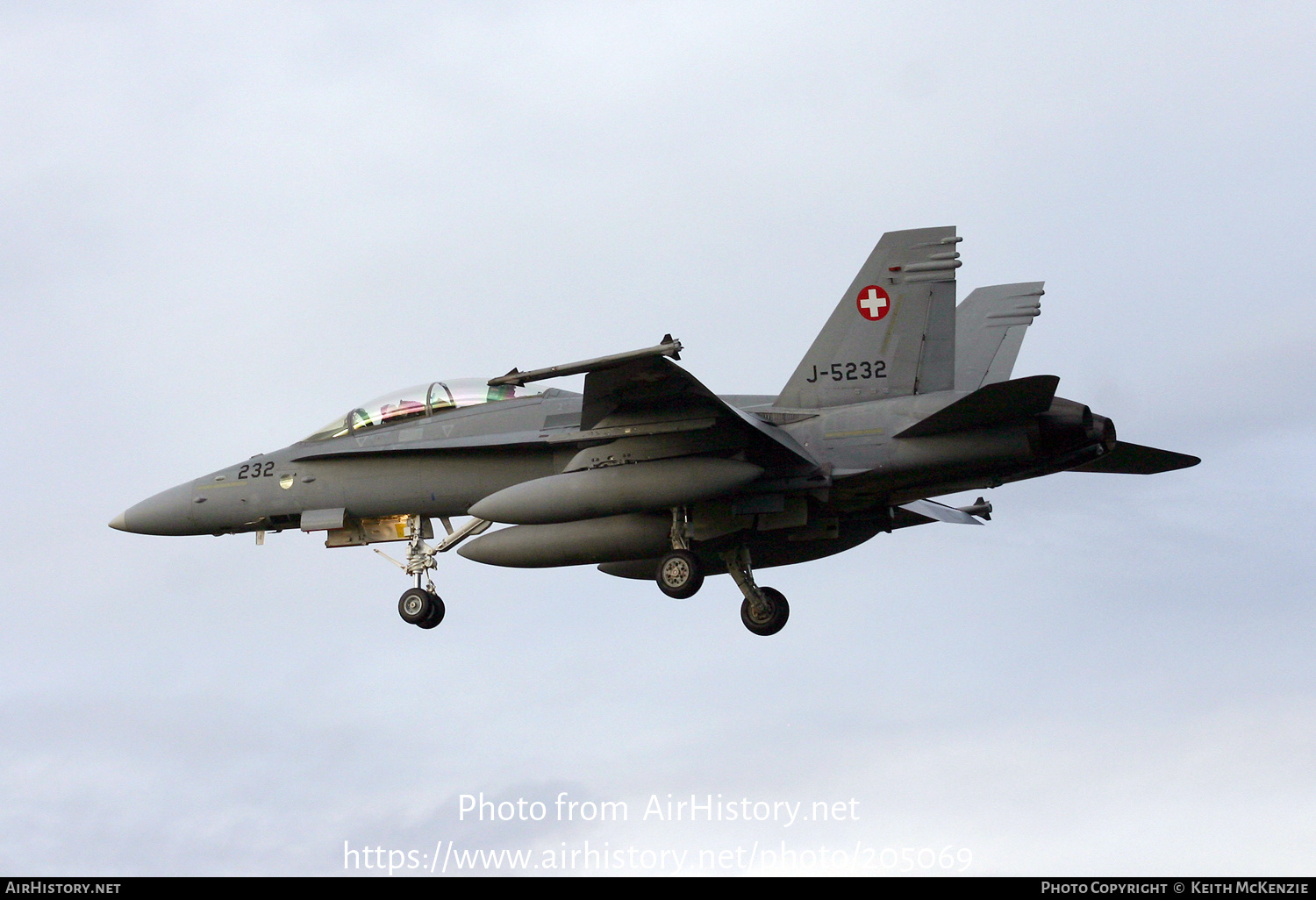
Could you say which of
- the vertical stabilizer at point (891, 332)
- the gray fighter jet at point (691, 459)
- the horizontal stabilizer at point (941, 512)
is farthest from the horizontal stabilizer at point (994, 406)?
the horizontal stabilizer at point (941, 512)

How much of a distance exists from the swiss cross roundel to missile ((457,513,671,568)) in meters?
3.53

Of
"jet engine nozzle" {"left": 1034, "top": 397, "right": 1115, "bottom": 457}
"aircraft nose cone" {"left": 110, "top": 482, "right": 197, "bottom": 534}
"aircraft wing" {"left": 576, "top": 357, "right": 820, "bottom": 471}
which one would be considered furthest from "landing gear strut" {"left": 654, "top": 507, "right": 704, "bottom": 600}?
"aircraft nose cone" {"left": 110, "top": 482, "right": 197, "bottom": 534}

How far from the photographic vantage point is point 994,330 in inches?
911

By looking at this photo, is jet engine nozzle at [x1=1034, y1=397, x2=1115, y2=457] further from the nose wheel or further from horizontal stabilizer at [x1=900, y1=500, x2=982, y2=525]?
the nose wheel

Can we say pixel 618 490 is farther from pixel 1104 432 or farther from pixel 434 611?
pixel 1104 432

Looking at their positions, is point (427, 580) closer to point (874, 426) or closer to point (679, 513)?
point (679, 513)

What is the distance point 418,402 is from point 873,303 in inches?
242

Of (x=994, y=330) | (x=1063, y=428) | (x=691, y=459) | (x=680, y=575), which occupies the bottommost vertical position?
(x=680, y=575)

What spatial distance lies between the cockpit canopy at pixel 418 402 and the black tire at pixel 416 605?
90.0 inches

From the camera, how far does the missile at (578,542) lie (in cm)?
2044

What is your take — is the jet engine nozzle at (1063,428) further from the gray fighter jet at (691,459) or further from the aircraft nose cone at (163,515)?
the aircraft nose cone at (163,515)

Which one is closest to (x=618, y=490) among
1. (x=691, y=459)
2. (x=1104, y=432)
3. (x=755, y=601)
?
(x=691, y=459)

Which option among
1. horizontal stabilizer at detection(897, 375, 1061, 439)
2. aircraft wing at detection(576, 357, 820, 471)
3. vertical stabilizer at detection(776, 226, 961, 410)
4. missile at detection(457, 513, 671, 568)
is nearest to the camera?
horizontal stabilizer at detection(897, 375, 1061, 439)

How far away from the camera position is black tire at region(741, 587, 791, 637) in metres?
21.6
